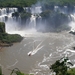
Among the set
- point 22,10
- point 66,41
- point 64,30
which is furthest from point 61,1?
point 66,41

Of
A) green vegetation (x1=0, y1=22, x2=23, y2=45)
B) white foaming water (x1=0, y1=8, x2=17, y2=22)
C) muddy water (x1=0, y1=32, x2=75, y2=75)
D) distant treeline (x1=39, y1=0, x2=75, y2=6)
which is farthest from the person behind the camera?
distant treeline (x1=39, y1=0, x2=75, y2=6)

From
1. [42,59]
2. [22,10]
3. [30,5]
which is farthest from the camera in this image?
[30,5]

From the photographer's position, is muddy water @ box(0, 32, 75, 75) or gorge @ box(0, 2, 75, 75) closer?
muddy water @ box(0, 32, 75, 75)

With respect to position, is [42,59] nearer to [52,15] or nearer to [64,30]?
[64,30]

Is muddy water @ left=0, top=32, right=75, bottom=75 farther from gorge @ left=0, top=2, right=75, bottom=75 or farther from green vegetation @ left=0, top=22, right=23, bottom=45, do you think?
green vegetation @ left=0, top=22, right=23, bottom=45

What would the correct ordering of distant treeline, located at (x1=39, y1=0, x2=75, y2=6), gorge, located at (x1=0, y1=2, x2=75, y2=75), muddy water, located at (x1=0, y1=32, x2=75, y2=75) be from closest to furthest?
muddy water, located at (x1=0, y1=32, x2=75, y2=75), gorge, located at (x1=0, y1=2, x2=75, y2=75), distant treeline, located at (x1=39, y1=0, x2=75, y2=6)

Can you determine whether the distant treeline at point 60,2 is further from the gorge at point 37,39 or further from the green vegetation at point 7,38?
the green vegetation at point 7,38

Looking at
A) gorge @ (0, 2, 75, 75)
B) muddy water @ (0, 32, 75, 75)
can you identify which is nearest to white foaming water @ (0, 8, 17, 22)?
gorge @ (0, 2, 75, 75)

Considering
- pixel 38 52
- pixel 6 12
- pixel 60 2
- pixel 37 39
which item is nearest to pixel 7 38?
pixel 37 39
